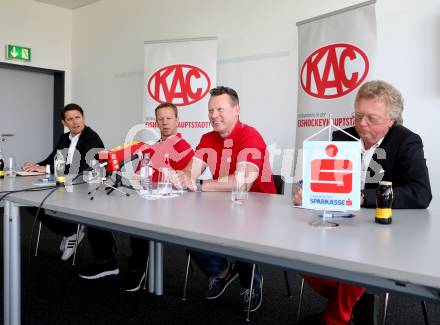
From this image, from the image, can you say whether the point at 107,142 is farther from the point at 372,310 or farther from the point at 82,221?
the point at 372,310

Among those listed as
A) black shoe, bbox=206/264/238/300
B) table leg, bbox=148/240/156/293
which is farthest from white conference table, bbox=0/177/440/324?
black shoe, bbox=206/264/238/300

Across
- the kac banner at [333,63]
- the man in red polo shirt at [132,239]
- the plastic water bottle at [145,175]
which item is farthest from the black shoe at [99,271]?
the kac banner at [333,63]

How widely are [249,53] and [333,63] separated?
→ 1.22 m

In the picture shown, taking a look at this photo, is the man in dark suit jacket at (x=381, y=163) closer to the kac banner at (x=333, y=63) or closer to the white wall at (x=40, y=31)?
the kac banner at (x=333, y=63)

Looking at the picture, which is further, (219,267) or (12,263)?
(219,267)

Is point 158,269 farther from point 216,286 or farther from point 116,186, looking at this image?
point 116,186

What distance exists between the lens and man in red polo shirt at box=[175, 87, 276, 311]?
231cm

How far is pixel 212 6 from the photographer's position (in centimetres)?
468

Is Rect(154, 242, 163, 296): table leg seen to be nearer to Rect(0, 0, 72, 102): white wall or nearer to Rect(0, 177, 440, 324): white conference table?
Rect(0, 177, 440, 324): white conference table

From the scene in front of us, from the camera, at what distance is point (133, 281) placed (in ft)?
9.04

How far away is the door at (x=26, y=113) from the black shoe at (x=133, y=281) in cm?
388

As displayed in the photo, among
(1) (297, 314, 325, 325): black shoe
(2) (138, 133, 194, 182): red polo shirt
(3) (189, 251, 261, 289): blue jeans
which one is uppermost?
(2) (138, 133, 194, 182): red polo shirt

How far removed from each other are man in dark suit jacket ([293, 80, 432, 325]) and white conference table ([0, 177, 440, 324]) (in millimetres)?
79

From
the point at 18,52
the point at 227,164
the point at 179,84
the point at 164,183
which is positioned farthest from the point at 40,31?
the point at 164,183
